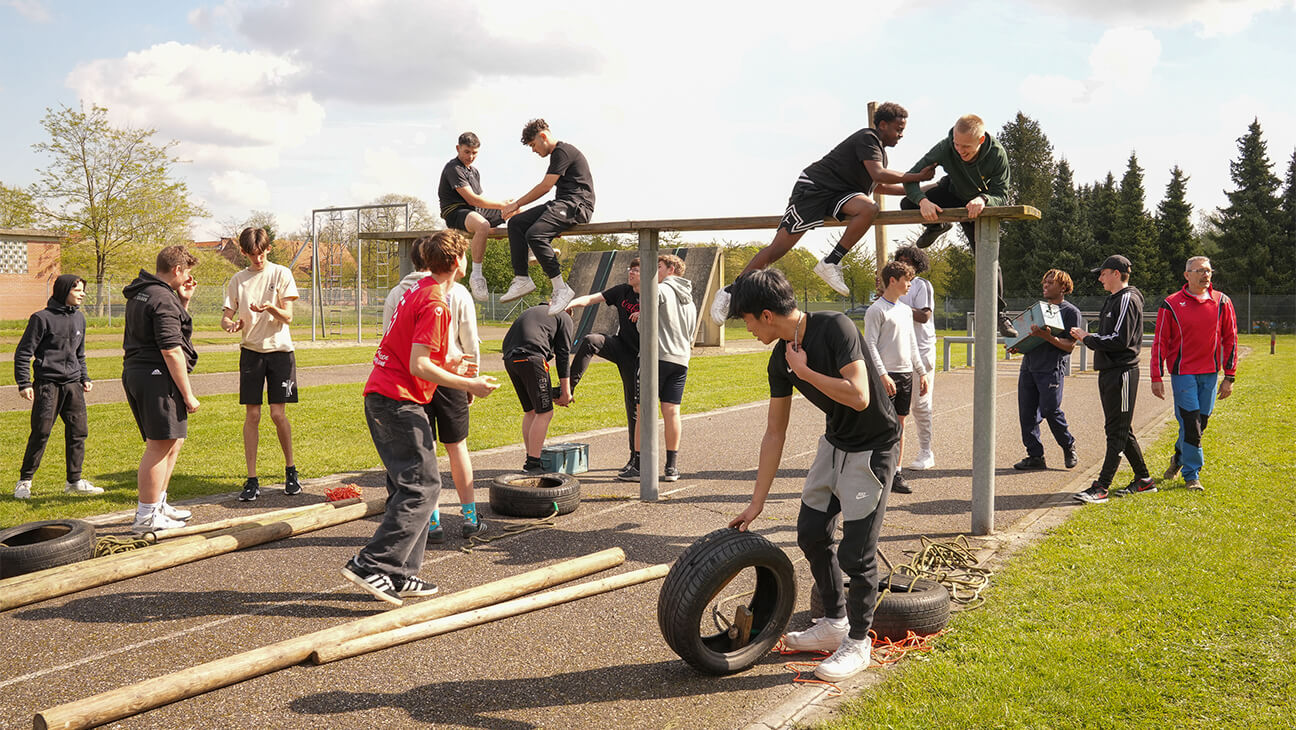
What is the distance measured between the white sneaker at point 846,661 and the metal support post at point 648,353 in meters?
3.61

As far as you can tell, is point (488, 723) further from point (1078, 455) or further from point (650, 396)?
point (1078, 455)

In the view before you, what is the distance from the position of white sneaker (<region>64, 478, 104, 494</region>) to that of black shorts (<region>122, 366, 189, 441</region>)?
1997 mm

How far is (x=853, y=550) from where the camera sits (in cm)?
408

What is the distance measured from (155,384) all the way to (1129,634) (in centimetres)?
642

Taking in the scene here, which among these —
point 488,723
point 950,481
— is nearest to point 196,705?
point 488,723

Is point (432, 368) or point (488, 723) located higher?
point (432, 368)

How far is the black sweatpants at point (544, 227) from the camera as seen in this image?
25.2 ft

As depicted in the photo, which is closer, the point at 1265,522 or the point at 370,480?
the point at 1265,522

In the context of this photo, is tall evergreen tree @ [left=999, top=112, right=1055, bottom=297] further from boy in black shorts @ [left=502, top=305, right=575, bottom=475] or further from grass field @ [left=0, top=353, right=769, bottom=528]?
boy in black shorts @ [left=502, top=305, right=575, bottom=475]

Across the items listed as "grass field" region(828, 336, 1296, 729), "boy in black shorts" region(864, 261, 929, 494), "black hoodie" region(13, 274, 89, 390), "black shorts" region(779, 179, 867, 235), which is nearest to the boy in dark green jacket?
"black shorts" region(779, 179, 867, 235)

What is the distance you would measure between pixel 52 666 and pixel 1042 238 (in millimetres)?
58027

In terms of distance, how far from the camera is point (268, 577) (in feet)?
18.3

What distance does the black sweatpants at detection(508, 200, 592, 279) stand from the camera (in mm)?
7691

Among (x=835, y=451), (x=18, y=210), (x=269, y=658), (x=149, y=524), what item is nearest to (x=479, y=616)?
(x=269, y=658)
